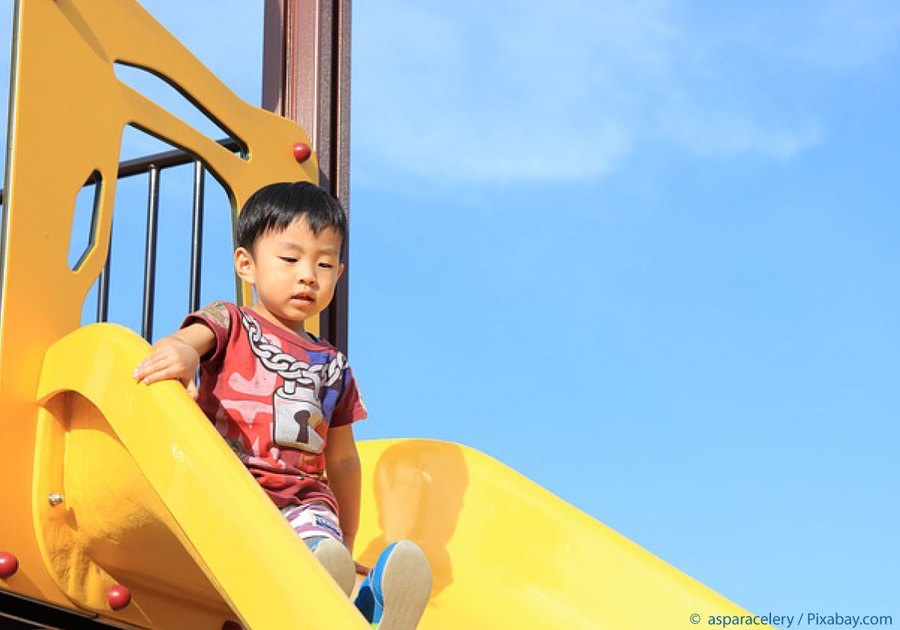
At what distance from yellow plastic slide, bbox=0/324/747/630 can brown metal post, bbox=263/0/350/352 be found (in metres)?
0.61

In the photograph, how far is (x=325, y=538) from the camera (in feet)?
5.40

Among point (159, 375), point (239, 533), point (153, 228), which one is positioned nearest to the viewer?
point (239, 533)

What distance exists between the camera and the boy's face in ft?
5.90

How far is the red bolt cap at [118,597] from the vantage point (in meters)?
1.81

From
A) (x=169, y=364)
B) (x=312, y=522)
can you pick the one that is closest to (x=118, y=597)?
(x=312, y=522)

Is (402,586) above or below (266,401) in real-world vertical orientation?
below

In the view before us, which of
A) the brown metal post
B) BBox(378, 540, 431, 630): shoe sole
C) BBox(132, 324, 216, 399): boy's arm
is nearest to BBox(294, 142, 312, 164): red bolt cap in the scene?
the brown metal post

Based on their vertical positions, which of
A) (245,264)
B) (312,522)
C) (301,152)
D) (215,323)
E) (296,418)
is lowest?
(312,522)

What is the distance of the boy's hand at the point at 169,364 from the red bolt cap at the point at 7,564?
37 cm

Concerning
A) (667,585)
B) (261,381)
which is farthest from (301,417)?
(667,585)

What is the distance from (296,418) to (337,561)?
266 millimetres

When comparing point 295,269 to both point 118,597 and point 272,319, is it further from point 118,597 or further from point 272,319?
point 118,597

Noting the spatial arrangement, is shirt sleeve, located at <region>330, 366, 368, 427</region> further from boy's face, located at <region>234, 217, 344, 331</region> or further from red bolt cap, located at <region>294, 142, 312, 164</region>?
red bolt cap, located at <region>294, 142, 312, 164</region>

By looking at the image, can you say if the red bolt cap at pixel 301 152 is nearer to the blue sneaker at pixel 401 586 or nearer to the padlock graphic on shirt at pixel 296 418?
the padlock graphic on shirt at pixel 296 418
